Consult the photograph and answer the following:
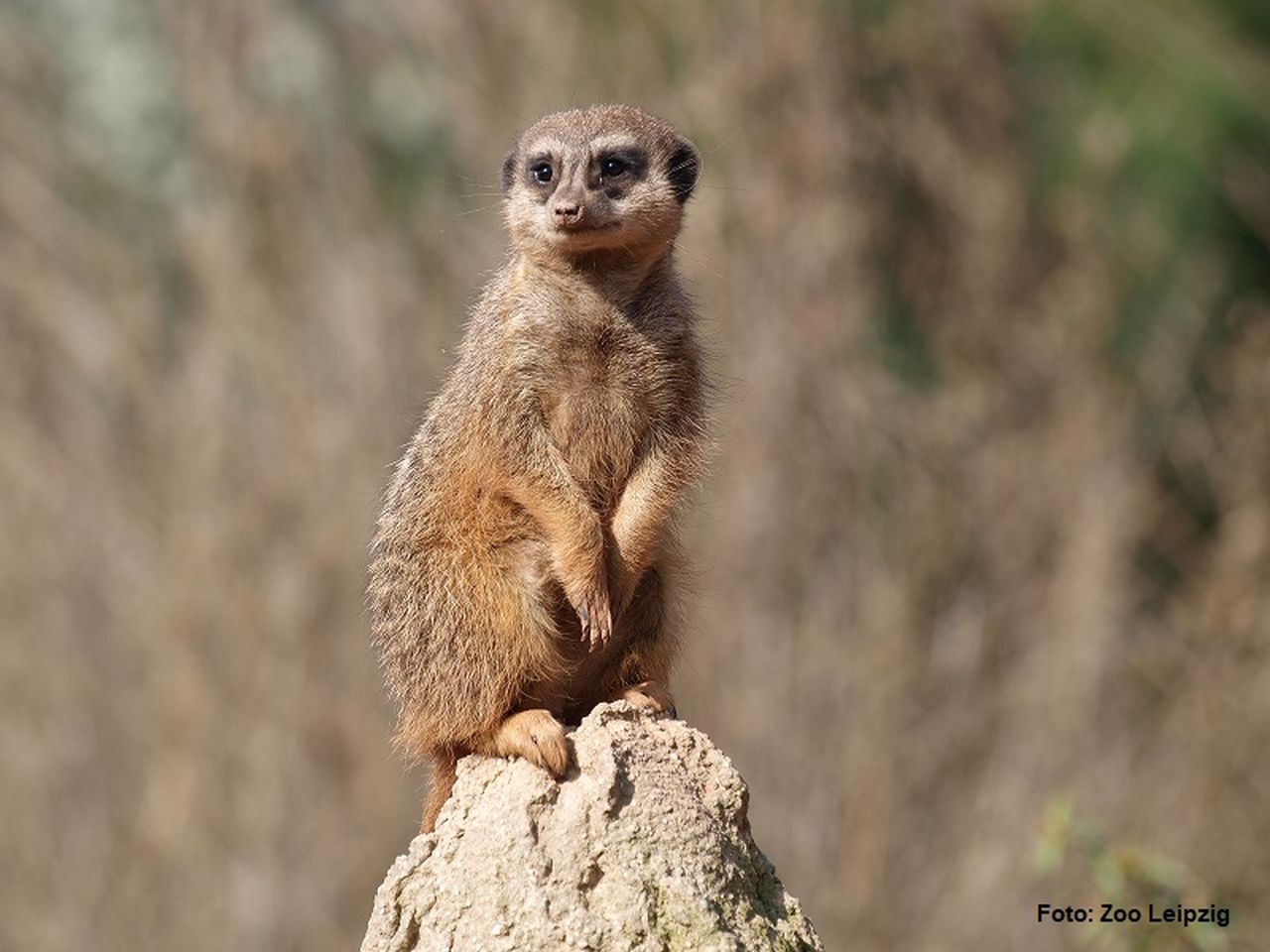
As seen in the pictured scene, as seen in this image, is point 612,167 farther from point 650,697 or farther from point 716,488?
point 716,488

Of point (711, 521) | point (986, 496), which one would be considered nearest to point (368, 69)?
point (711, 521)

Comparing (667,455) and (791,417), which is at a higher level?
(791,417)

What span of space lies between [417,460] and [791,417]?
4.22 meters

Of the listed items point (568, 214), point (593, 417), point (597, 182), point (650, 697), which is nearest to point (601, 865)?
point (650, 697)

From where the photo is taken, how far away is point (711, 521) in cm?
795

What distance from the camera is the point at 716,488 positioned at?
7938 mm

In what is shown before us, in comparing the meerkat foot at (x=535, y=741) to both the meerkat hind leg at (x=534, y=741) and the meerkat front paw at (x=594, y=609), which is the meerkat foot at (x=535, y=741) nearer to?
the meerkat hind leg at (x=534, y=741)

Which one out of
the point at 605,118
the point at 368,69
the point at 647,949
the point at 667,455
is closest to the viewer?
the point at 647,949

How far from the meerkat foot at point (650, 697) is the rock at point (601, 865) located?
0.15 m

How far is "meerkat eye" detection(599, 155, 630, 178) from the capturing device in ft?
13.1

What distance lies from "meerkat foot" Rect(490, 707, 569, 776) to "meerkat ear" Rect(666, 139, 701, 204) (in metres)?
1.13

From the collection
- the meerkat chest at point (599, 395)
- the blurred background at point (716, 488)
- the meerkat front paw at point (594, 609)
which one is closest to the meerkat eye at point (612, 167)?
the meerkat chest at point (599, 395)

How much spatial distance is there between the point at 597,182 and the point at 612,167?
9 centimetres

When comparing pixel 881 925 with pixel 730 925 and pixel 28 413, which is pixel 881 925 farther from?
pixel 730 925
